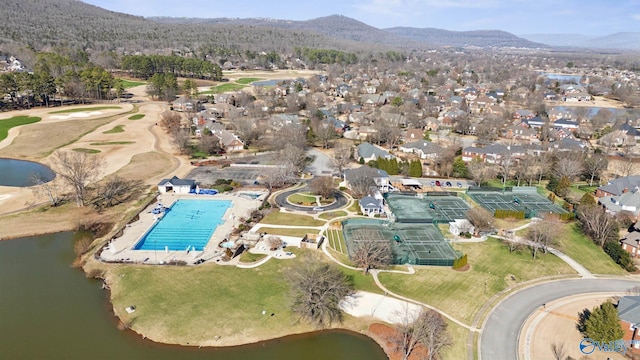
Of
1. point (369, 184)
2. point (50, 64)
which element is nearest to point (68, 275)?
point (369, 184)

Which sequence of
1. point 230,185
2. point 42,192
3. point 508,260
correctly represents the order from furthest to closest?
1. point 230,185
2. point 42,192
3. point 508,260

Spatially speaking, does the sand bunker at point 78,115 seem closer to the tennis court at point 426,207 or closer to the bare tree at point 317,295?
the tennis court at point 426,207

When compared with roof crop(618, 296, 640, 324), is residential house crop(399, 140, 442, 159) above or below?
above

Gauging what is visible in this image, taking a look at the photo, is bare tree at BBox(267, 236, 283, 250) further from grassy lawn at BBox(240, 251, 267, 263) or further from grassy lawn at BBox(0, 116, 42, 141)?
grassy lawn at BBox(0, 116, 42, 141)

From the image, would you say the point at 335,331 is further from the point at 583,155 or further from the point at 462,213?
the point at 583,155

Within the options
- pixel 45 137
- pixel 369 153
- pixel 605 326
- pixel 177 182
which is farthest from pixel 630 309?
pixel 45 137

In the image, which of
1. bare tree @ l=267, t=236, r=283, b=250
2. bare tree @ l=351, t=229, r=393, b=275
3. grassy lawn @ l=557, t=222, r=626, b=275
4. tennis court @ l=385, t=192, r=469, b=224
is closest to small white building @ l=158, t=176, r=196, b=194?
bare tree @ l=267, t=236, r=283, b=250
